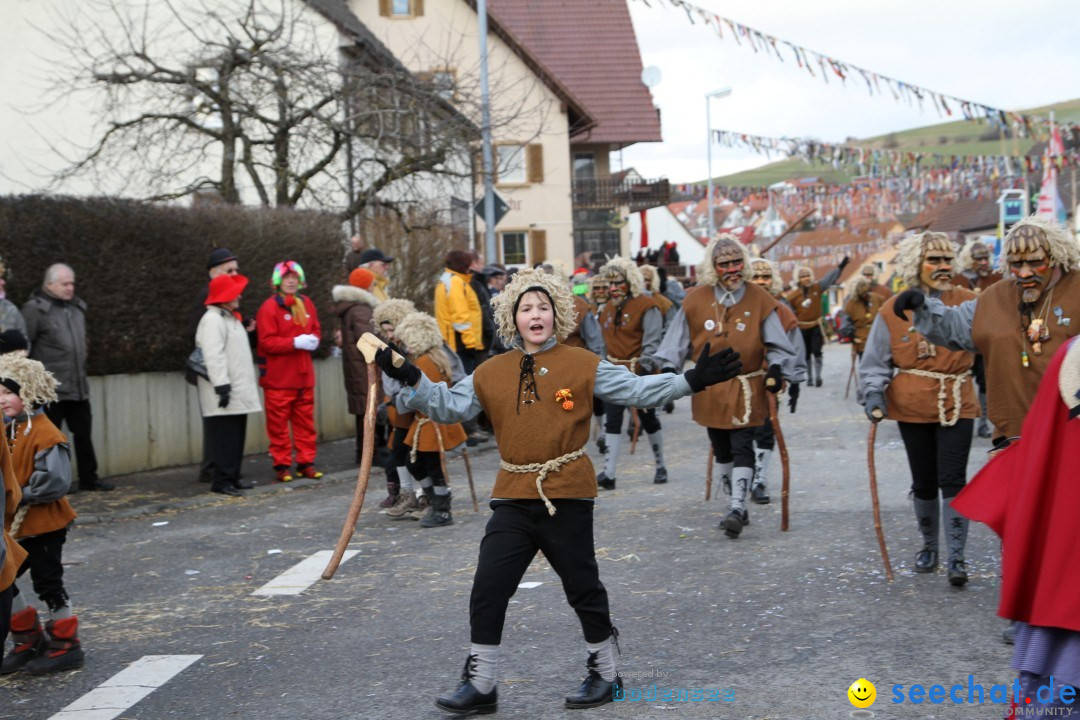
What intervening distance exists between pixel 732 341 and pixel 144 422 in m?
6.73

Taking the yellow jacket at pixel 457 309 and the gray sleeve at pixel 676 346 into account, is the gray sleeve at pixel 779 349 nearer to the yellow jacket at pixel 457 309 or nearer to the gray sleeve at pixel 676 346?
the gray sleeve at pixel 676 346

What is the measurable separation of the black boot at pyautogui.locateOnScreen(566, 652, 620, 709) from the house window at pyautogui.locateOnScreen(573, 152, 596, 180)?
143 feet

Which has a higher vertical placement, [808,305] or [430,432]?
[808,305]

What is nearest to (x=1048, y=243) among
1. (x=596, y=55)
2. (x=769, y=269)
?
(x=769, y=269)

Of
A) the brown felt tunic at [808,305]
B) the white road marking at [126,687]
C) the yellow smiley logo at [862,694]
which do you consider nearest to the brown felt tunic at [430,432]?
the white road marking at [126,687]

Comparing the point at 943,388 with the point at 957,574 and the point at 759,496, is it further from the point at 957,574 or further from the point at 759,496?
the point at 759,496

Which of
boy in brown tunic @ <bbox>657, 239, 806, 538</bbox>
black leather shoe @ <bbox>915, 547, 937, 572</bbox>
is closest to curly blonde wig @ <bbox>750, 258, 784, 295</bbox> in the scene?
boy in brown tunic @ <bbox>657, 239, 806, 538</bbox>

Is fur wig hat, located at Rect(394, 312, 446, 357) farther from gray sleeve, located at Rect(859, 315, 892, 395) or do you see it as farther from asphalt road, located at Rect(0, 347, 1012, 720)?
gray sleeve, located at Rect(859, 315, 892, 395)

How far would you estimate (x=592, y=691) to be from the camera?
17.7ft

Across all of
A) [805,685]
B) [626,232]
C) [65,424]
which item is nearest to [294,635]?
[805,685]

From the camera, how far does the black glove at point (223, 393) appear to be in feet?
39.0

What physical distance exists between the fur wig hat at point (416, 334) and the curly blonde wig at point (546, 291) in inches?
169

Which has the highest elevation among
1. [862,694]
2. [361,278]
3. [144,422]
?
[361,278]

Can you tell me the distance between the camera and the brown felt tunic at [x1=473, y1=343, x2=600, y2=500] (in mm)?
5535
